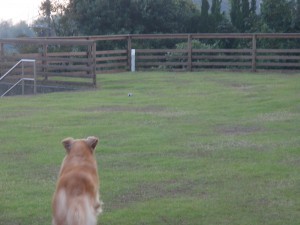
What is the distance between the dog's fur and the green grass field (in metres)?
1.50

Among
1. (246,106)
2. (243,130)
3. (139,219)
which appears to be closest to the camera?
(139,219)

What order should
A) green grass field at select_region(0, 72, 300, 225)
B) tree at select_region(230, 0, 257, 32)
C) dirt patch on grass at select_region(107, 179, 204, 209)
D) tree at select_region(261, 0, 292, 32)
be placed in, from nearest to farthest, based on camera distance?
green grass field at select_region(0, 72, 300, 225) → dirt patch on grass at select_region(107, 179, 204, 209) → tree at select_region(261, 0, 292, 32) → tree at select_region(230, 0, 257, 32)

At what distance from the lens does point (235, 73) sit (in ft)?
97.9

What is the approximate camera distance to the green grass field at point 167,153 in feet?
29.7

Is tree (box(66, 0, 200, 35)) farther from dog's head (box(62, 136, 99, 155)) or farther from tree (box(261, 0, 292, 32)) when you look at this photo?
dog's head (box(62, 136, 99, 155))

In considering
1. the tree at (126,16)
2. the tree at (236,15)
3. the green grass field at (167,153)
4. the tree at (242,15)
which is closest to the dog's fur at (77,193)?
the green grass field at (167,153)

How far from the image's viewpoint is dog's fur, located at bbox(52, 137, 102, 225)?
667cm

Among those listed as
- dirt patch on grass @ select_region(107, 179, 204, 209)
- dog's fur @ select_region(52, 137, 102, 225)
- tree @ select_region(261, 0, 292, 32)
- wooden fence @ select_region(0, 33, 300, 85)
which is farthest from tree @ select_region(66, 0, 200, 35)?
dog's fur @ select_region(52, 137, 102, 225)

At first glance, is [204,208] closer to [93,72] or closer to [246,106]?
[246,106]

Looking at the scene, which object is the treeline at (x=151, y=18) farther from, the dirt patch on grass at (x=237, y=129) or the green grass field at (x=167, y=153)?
the dirt patch on grass at (x=237, y=129)

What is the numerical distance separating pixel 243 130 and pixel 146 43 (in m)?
20.8

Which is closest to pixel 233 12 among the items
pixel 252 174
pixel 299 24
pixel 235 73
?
pixel 299 24

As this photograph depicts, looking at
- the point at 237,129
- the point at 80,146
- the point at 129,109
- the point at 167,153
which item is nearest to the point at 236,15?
the point at 129,109

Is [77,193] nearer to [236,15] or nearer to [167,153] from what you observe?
[167,153]
